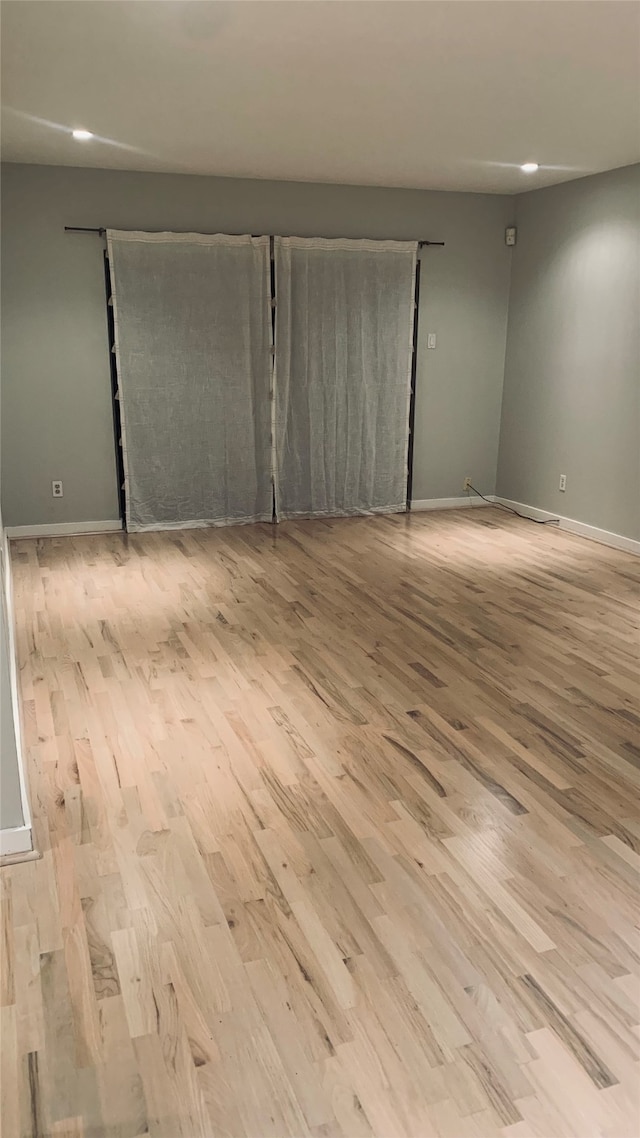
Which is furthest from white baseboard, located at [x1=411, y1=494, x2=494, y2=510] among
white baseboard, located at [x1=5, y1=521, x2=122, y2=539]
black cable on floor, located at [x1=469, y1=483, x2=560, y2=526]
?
white baseboard, located at [x1=5, y1=521, x2=122, y2=539]

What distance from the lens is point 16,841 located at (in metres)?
2.21

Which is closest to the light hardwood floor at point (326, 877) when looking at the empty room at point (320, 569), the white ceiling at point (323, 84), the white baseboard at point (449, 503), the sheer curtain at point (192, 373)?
the empty room at point (320, 569)

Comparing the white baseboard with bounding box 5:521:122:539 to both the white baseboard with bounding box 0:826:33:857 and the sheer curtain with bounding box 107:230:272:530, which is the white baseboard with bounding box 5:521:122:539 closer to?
the sheer curtain with bounding box 107:230:272:530

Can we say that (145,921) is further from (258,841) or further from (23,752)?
(23,752)

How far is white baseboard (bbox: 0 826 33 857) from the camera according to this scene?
2195 mm

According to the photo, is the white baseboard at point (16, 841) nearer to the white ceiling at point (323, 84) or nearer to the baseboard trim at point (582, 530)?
the white ceiling at point (323, 84)

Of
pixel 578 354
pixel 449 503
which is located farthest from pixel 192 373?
pixel 578 354

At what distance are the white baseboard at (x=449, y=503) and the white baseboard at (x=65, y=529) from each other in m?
2.44

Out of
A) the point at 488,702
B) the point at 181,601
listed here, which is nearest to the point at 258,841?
the point at 488,702

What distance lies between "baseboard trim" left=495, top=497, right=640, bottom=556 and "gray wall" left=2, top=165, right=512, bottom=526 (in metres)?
1.03

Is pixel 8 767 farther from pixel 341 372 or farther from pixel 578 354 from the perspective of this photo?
pixel 578 354

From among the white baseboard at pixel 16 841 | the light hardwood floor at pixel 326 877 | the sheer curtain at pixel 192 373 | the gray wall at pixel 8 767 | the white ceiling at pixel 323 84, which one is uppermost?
the white ceiling at pixel 323 84

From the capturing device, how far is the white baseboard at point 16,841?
7.20 ft

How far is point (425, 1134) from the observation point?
143 cm
